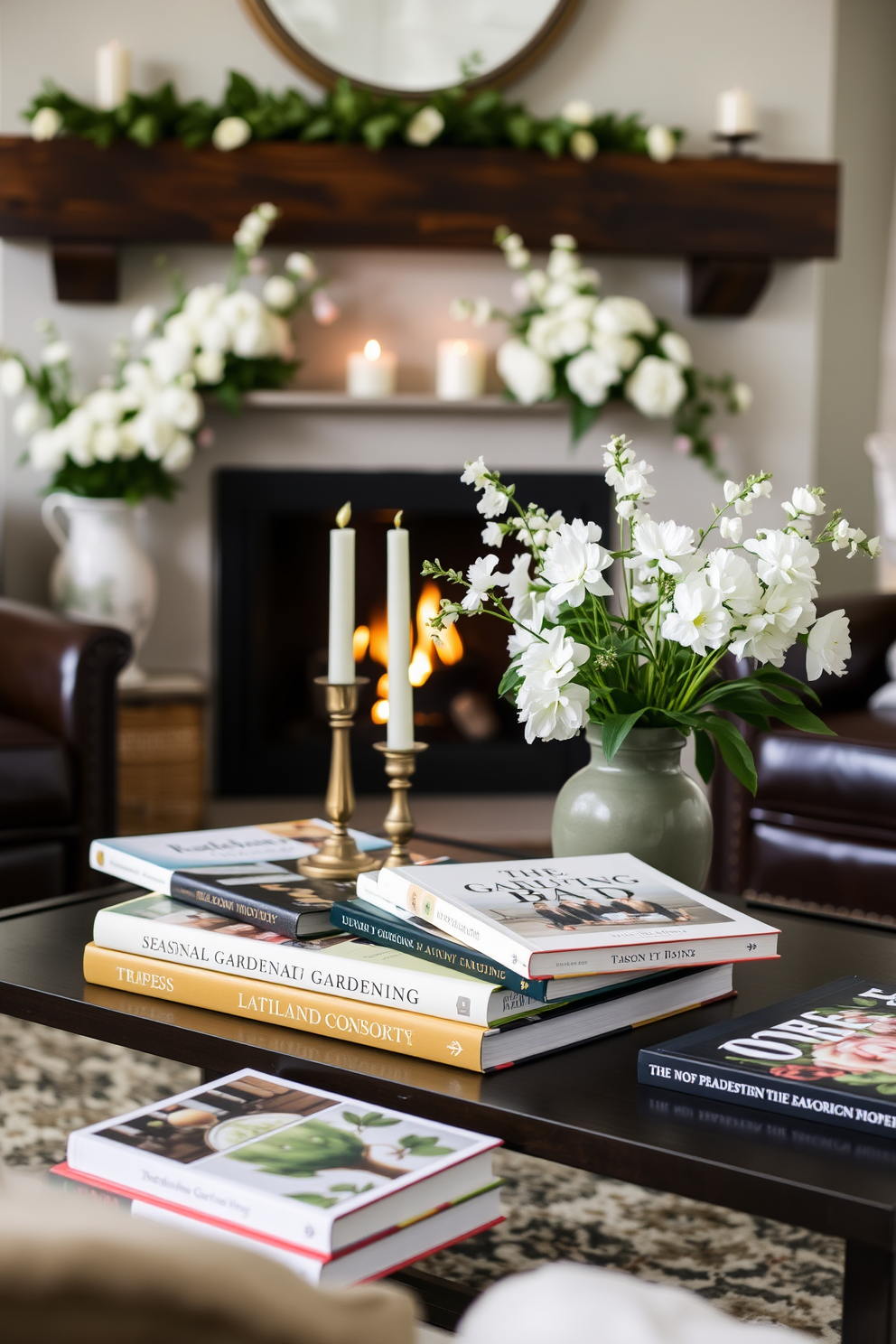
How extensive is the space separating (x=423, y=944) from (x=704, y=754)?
39cm

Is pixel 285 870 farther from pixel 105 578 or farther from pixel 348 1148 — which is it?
pixel 105 578

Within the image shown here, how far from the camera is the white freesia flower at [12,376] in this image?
10.5 ft

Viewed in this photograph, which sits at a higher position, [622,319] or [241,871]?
[622,319]

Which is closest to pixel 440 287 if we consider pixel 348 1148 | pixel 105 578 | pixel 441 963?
pixel 105 578

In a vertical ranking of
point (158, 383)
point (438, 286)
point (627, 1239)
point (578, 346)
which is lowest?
point (627, 1239)

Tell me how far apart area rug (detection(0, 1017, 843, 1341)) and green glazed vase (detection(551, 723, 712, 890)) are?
15.7 inches

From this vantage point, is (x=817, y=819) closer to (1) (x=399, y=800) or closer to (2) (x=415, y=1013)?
(1) (x=399, y=800)

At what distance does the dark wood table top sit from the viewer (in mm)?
815

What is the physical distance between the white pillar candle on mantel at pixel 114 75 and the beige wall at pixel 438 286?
0.41ft

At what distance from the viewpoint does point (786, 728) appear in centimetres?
241

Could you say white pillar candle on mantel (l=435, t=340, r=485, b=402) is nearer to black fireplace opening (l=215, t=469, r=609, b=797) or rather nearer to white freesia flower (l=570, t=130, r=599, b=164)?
black fireplace opening (l=215, t=469, r=609, b=797)

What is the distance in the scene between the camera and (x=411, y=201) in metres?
3.25

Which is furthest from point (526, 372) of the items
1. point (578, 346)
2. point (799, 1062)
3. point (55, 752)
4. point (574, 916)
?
point (799, 1062)

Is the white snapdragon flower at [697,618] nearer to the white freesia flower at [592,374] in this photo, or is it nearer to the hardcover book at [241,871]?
the hardcover book at [241,871]
